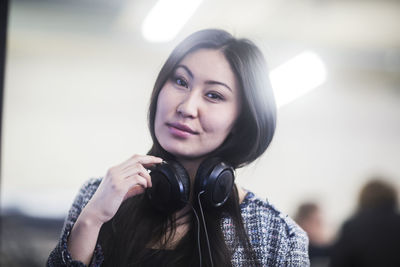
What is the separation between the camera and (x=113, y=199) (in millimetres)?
740

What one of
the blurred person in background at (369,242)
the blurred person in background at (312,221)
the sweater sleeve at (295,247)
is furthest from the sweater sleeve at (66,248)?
the blurred person in background at (312,221)

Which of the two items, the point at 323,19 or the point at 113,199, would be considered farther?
the point at 323,19

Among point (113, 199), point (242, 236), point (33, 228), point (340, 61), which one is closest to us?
point (113, 199)

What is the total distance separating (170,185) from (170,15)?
Result: 5.08ft

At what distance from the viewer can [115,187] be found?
2.43 feet

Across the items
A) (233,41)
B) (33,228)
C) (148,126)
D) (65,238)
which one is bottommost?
(33,228)

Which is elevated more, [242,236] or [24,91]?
[242,236]

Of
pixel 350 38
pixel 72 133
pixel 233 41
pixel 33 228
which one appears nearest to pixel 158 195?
pixel 233 41

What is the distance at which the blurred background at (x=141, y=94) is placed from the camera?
9.53 feet

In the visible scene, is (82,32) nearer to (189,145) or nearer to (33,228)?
(33,228)

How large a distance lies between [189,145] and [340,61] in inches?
139

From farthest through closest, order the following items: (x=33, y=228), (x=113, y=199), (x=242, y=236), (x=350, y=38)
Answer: (x=350, y=38)
(x=33, y=228)
(x=242, y=236)
(x=113, y=199)

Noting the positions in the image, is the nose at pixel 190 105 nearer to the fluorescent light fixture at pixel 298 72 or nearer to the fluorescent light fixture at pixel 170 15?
the fluorescent light fixture at pixel 298 72

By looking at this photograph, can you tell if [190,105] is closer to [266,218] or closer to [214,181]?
[214,181]
